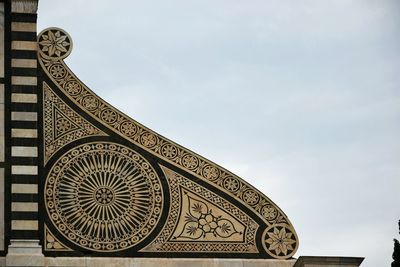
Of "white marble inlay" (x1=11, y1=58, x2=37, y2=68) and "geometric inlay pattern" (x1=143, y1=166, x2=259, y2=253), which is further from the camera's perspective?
"white marble inlay" (x1=11, y1=58, x2=37, y2=68)

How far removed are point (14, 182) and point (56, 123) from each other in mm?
978

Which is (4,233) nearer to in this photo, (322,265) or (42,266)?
(42,266)

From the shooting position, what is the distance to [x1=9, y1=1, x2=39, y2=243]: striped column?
15203 mm

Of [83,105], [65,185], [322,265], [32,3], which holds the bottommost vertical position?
[322,265]

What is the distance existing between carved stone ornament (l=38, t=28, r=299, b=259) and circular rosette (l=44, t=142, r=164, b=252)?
0.01 meters

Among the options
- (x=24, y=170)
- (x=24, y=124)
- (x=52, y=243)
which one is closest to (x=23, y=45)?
(x=24, y=124)

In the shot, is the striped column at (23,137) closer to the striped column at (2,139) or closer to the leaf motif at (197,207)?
the striped column at (2,139)

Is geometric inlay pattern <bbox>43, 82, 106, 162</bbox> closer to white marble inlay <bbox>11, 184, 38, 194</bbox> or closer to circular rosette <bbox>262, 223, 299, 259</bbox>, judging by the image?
white marble inlay <bbox>11, 184, 38, 194</bbox>

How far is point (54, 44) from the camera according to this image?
16188 millimetres

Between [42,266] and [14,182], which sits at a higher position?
[14,182]

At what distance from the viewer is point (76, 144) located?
15.8 metres

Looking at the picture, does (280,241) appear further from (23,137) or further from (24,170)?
(23,137)

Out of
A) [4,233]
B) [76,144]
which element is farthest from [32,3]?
[4,233]

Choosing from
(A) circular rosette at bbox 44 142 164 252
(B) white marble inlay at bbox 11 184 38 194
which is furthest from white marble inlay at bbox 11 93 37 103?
(B) white marble inlay at bbox 11 184 38 194
